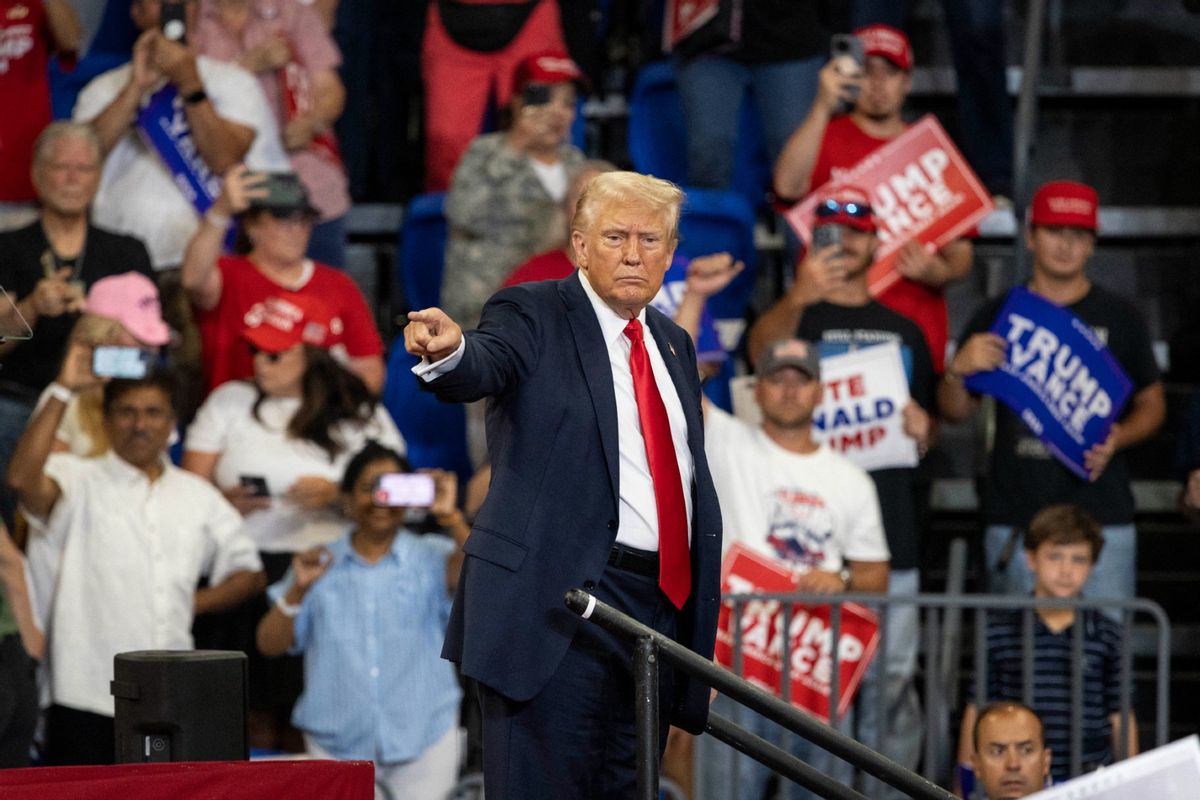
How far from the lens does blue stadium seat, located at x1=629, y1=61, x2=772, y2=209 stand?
7.38m

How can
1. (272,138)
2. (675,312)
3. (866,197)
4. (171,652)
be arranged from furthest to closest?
1. (272,138)
2. (866,197)
3. (675,312)
4. (171,652)

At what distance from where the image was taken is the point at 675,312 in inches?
235

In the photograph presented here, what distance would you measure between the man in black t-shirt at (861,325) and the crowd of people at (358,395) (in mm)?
13

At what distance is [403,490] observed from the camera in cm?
562

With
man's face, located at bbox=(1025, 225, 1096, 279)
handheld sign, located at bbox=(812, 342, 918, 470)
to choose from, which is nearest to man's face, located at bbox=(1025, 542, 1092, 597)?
handheld sign, located at bbox=(812, 342, 918, 470)

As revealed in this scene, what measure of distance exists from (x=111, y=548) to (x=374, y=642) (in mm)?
790

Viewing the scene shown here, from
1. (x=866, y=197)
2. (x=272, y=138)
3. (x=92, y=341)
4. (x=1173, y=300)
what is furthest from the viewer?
(x=1173, y=300)

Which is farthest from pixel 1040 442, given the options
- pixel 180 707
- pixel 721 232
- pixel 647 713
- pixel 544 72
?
pixel 180 707

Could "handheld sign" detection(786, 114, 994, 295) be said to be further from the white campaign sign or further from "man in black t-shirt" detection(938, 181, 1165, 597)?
the white campaign sign

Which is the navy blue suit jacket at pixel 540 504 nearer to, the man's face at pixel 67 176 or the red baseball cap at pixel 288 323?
the red baseball cap at pixel 288 323

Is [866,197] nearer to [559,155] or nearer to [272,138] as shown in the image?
[559,155]

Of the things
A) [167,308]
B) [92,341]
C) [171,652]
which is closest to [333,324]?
[167,308]

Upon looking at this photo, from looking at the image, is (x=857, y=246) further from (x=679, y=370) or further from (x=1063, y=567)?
(x=679, y=370)

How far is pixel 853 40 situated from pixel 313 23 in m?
1.94
